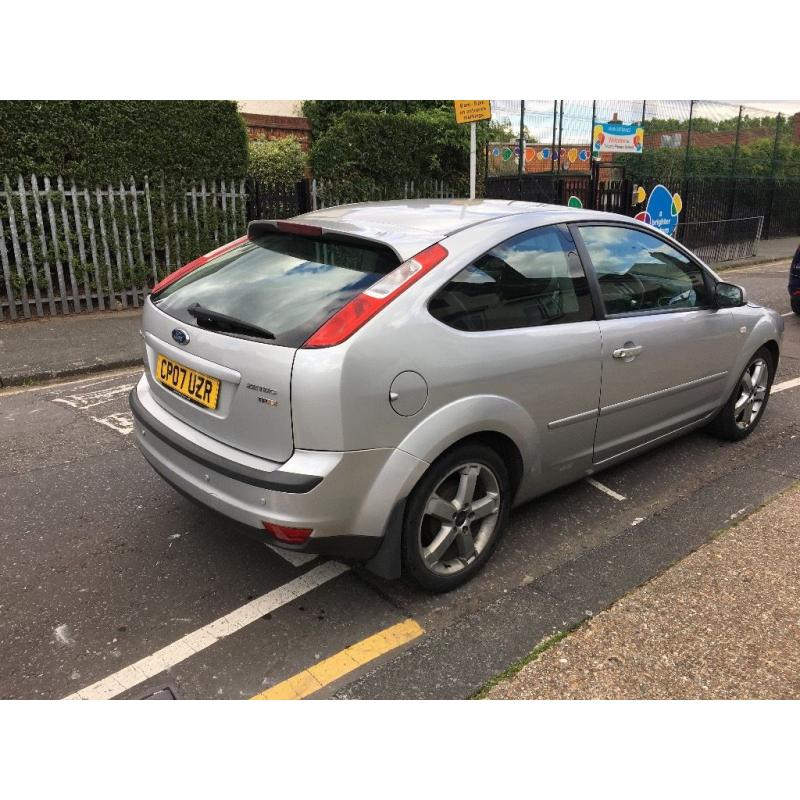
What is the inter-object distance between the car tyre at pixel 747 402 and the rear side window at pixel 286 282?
3.00m

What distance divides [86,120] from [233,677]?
8300 millimetres

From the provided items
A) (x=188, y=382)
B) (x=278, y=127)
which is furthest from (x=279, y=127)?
(x=188, y=382)

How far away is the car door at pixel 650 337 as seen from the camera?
11.4ft

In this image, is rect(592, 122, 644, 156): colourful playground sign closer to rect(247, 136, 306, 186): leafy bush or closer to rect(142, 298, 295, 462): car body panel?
rect(247, 136, 306, 186): leafy bush

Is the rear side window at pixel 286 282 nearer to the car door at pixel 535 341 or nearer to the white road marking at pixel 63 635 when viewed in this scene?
the car door at pixel 535 341

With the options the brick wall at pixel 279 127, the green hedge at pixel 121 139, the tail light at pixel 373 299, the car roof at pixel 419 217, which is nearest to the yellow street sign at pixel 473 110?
the green hedge at pixel 121 139

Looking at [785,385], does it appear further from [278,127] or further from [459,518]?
[278,127]

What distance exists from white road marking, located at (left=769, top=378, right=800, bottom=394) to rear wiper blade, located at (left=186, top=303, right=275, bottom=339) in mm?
5068

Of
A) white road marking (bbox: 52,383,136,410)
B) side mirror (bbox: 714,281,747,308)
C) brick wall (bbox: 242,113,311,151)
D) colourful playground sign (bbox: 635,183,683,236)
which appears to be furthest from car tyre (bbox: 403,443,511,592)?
brick wall (bbox: 242,113,311,151)

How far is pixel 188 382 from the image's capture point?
112 inches

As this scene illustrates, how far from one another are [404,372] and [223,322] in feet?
2.55
